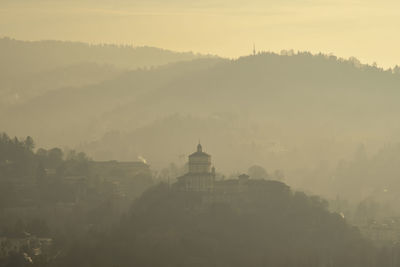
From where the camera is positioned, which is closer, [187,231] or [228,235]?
[187,231]

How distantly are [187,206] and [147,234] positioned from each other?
654 centimetres

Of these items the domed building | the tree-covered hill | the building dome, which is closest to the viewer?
the tree-covered hill

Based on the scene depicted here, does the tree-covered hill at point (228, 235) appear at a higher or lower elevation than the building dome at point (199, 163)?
lower

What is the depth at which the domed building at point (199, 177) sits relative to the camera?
132 m

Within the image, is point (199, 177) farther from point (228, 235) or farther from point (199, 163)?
point (228, 235)

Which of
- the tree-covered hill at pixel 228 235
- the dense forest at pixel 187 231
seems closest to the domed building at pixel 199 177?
the dense forest at pixel 187 231

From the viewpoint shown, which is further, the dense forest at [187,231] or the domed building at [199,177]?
the domed building at [199,177]

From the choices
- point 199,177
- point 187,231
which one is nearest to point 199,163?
point 199,177

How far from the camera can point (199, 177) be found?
133 m

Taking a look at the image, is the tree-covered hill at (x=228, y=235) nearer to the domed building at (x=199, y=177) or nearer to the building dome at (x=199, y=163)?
the domed building at (x=199, y=177)

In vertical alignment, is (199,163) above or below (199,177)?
above

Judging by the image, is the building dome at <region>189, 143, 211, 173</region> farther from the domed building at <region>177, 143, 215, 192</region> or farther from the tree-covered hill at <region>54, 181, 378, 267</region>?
the tree-covered hill at <region>54, 181, 378, 267</region>

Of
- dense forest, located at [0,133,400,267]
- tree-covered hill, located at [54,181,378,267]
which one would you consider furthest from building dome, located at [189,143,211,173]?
tree-covered hill, located at [54,181,378,267]

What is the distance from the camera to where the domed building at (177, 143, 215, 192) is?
13225 cm
